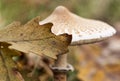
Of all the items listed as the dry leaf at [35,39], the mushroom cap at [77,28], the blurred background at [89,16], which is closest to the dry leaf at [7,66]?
the dry leaf at [35,39]

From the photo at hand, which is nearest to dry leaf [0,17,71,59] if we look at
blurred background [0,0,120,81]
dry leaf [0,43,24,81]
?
dry leaf [0,43,24,81]

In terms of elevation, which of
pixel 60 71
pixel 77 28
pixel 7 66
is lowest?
pixel 60 71

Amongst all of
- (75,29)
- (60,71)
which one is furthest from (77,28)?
(60,71)

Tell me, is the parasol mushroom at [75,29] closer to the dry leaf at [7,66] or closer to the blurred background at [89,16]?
the dry leaf at [7,66]

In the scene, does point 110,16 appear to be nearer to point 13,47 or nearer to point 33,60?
point 33,60

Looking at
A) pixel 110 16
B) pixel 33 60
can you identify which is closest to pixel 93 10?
pixel 110 16

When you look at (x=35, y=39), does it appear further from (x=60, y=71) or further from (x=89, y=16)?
(x=89, y=16)
